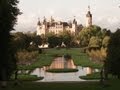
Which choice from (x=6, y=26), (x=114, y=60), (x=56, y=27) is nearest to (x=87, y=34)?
(x=56, y=27)

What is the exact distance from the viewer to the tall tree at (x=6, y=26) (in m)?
22.6

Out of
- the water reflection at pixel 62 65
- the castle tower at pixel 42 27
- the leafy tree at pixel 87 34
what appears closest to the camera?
the water reflection at pixel 62 65

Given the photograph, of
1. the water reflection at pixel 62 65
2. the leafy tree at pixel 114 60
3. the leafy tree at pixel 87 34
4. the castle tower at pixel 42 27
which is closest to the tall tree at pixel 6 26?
the leafy tree at pixel 114 60

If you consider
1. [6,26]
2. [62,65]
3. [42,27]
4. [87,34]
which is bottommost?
[62,65]

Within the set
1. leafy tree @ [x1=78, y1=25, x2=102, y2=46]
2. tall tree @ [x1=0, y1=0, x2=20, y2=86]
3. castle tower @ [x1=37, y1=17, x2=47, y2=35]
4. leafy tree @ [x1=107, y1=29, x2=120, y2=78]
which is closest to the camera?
tall tree @ [x1=0, y1=0, x2=20, y2=86]

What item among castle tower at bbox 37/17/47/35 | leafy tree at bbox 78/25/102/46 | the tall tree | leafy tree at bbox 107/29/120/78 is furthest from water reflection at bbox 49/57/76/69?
castle tower at bbox 37/17/47/35

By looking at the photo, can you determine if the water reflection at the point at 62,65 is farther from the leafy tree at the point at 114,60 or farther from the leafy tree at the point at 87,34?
the leafy tree at the point at 87,34

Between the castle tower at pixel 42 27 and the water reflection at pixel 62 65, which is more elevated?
the castle tower at pixel 42 27

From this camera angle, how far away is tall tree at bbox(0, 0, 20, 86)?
74.1ft

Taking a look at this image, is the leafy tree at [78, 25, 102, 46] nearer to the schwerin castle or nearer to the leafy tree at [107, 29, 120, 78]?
the schwerin castle

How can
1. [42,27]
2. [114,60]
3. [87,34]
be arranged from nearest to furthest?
[114,60], [87,34], [42,27]

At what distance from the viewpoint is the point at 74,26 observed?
170m

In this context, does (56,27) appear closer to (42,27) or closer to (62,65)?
(42,27)

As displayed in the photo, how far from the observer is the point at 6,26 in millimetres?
23141
